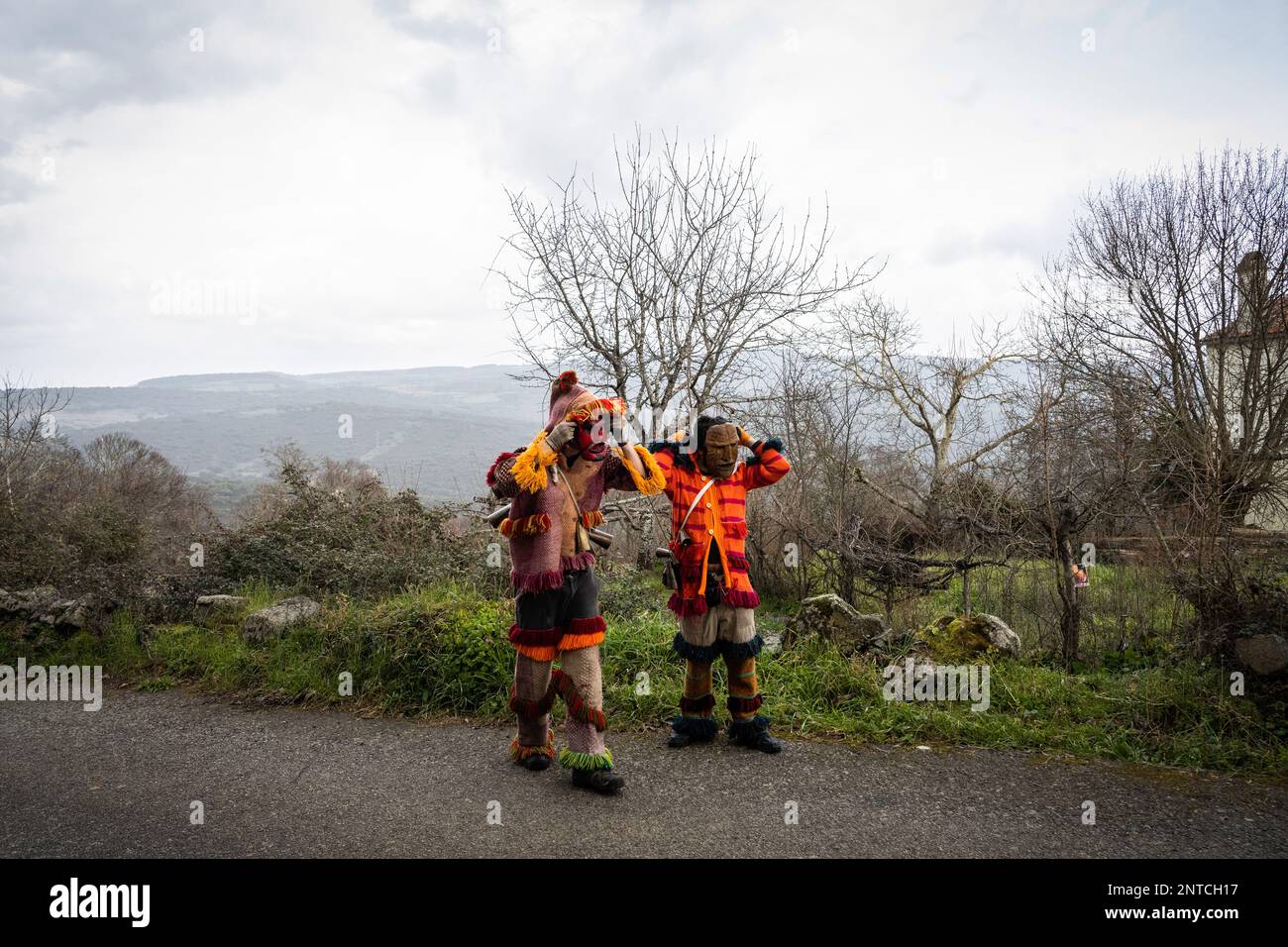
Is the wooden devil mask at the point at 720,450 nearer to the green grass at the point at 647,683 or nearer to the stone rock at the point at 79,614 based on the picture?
the green grass at the point at 647,683

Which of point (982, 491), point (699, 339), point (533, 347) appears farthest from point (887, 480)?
point (533, 347)

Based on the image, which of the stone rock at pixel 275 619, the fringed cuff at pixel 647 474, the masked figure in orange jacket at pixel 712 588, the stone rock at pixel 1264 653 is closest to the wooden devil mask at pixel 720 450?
the masked figure in orange jacket at pixel 712 588

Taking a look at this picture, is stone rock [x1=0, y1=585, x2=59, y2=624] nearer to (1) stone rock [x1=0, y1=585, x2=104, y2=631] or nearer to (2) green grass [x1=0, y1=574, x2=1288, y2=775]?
(1) stone rock [x1=0, y1=585, x2=104, y2=631]

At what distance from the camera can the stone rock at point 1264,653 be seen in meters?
4.35

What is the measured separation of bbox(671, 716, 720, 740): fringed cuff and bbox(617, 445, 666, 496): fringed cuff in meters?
1.35

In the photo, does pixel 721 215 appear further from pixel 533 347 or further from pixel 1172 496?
pixel 1172 496

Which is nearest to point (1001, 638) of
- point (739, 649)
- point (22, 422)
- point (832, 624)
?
point (832, 624)

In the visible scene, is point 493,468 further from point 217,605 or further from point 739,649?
point 217,605

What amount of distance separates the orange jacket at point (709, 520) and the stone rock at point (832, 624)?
5.76ft

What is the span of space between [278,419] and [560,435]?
89751mm

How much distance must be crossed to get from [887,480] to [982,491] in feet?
11.5

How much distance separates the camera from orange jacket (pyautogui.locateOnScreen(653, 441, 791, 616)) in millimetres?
4391

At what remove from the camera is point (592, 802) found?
12.3 ft

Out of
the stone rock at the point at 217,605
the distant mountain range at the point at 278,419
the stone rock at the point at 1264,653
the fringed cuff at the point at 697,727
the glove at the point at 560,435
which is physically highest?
the distant mountain range at the point at 278,419
